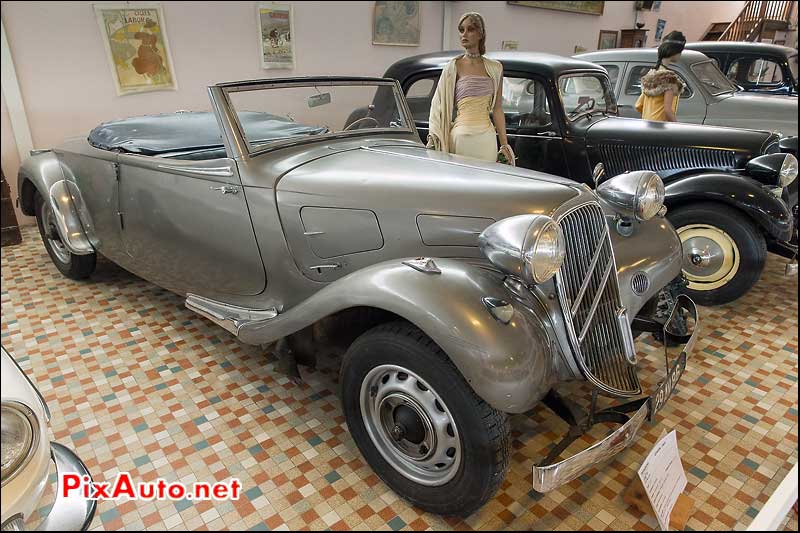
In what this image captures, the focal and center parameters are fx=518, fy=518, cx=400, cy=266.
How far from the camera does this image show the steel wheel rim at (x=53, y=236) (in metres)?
3.47

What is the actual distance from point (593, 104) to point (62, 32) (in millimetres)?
4051

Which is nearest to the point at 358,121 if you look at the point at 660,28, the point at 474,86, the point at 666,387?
the point at 474,86

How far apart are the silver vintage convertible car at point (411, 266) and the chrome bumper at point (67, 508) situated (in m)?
0.76

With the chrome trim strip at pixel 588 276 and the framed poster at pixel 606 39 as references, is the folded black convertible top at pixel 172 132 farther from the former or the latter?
the framed poster at pixel 606 39

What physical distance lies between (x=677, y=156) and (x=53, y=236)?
4.40 meters

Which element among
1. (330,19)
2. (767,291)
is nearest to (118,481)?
(767,291)

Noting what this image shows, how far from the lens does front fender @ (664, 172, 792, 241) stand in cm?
296

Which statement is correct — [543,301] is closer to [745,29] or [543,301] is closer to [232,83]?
[232,83]

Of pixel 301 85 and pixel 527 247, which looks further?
pixel 301 85

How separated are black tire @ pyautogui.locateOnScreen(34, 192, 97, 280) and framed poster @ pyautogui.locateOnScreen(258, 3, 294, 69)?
187 cm

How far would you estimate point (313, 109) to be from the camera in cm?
242

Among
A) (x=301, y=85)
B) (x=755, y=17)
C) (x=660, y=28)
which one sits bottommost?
(x=301, y=85)

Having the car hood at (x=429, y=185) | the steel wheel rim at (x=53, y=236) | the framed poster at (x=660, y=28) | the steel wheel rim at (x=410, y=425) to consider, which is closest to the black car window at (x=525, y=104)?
the car hood at (x=429, y=185)

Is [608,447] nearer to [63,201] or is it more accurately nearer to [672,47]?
[63,201]
